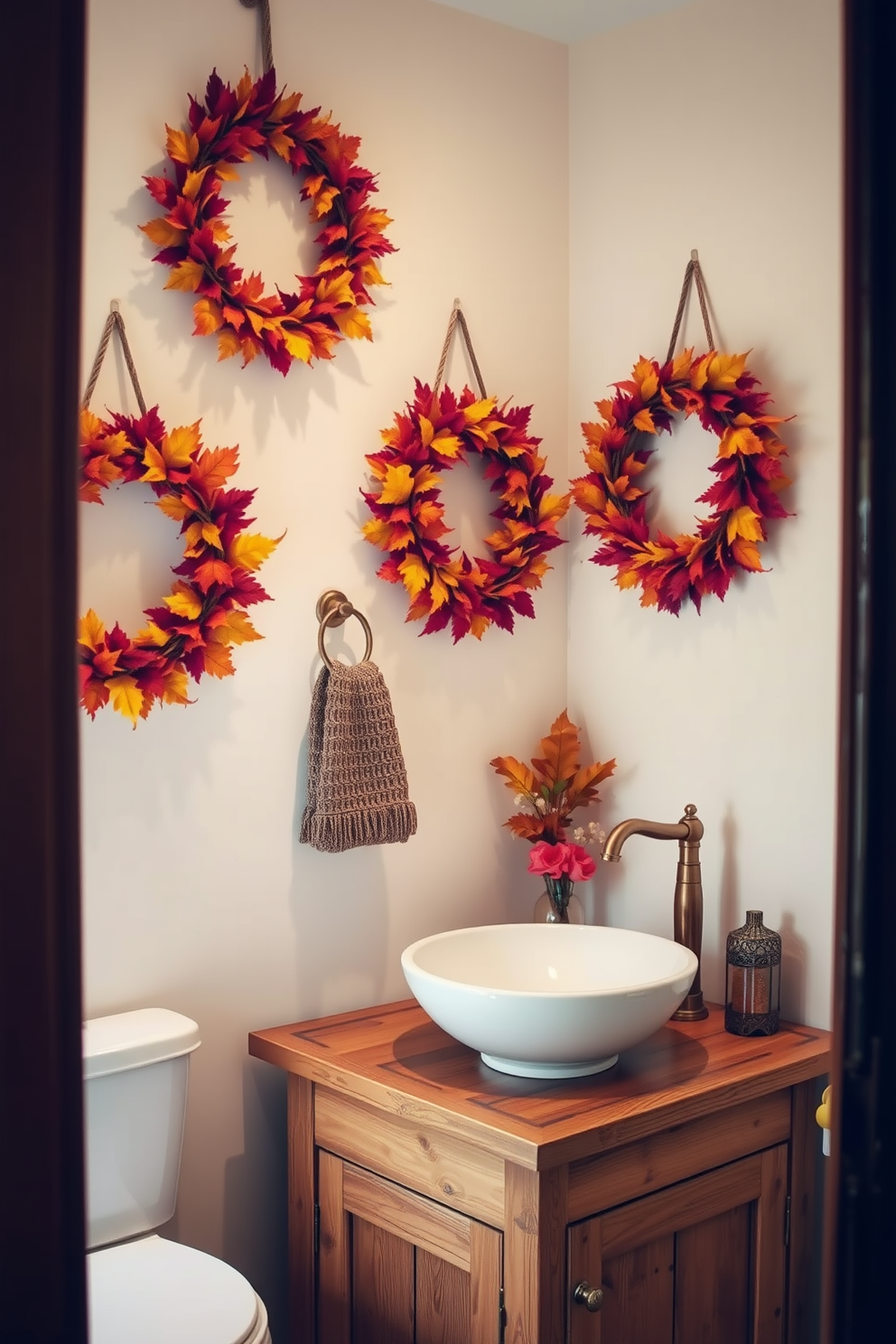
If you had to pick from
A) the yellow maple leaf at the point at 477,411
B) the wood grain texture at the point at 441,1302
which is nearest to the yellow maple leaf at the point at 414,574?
the yellow maple leaf at the point at 477,411

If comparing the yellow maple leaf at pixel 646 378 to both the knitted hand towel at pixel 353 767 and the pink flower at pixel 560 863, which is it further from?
the pink flower at pixel 560 863

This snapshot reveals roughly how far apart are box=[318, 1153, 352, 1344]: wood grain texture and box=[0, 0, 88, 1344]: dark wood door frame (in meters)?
1.41

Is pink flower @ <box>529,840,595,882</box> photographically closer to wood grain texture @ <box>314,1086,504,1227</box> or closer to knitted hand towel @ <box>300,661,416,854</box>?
knitted hand towel @ <box>300,661,416,854</box>

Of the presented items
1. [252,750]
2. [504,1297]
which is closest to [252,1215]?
[504,1297]

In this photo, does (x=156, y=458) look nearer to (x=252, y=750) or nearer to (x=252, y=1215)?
(x=252, y=750)

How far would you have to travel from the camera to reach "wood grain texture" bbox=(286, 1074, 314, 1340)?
1.90 m

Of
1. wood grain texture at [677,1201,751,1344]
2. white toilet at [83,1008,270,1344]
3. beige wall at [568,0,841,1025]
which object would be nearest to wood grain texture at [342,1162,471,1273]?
white toilet at [83,1008,270,1344]

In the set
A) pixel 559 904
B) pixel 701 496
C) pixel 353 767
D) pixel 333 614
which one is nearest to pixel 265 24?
pixel 333 614

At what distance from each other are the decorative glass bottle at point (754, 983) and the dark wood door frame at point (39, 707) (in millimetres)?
1563

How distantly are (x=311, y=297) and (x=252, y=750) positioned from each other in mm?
753

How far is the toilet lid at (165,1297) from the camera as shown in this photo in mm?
1476

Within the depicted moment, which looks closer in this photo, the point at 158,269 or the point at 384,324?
the point at 158,269

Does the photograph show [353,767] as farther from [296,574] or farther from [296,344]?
[296,344]

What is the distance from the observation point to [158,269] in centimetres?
183
